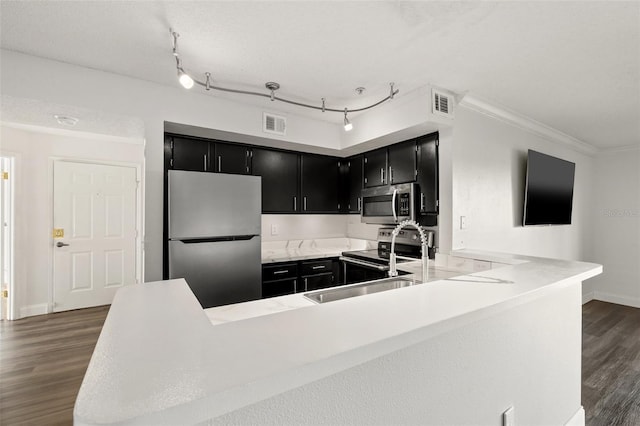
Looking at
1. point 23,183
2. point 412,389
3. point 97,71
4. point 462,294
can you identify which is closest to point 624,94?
point 462,294

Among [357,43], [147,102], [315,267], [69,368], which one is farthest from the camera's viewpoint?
[315,267]

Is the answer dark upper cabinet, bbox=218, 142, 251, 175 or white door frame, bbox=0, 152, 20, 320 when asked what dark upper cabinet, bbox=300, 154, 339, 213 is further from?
white door frame, bbox=0, 152, 20, 320

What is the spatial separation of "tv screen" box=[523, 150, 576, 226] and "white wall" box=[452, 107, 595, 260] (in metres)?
0.10

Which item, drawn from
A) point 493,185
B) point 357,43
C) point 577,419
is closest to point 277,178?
point 357,43

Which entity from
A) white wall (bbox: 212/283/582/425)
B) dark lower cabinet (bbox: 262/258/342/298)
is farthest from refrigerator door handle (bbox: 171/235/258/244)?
white wall (bbox: 212/283/582/425)

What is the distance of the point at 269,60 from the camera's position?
2.19m

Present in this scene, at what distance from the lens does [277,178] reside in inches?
140

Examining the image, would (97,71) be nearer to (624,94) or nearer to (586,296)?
(624,94)

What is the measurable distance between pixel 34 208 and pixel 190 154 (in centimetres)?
204

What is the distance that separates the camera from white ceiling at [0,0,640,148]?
165cm

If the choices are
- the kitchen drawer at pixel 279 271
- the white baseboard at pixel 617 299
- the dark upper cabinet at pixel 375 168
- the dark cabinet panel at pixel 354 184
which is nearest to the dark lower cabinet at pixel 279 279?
the kitchen drawer at pixel 279 271

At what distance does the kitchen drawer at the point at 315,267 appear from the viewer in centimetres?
337

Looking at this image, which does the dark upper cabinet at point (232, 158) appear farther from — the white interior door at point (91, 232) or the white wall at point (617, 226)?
the white wall at point (617, 226)

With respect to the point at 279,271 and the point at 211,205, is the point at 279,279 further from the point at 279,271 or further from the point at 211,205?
the point at 211,205
